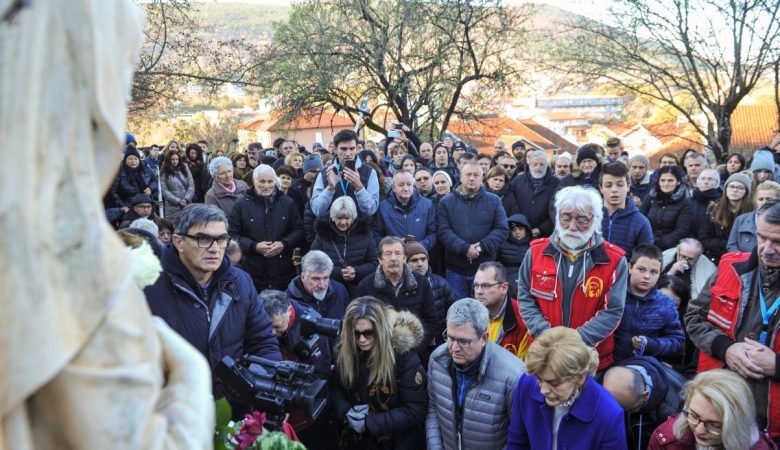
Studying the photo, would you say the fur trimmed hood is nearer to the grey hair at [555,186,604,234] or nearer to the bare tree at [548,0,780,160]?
the grey hair at [555,186,604,234]

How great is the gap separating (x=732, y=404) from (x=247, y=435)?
2196 millimetres

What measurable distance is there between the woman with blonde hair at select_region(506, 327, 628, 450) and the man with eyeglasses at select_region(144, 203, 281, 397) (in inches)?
57.6

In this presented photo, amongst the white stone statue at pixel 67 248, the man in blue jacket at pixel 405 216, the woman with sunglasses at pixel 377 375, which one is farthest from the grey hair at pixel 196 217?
the man in blue jacket at pixel 405 216

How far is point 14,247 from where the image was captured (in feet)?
3.00

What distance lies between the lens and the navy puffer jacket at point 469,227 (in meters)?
6.50

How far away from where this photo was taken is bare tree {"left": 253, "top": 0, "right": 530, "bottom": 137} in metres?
18.5

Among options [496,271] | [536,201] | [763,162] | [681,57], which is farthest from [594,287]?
[681,57]

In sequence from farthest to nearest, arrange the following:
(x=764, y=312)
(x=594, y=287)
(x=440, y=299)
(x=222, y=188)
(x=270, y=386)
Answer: (x=222, y=188), (x=440, y=299), (x=594, y=287), (x=764, y=312), (x=270, y=386)

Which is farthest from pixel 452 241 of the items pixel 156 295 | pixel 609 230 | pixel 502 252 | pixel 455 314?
pixel 156 295

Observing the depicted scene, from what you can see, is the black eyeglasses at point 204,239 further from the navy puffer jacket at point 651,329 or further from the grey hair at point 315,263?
Answer: the navy puffer jacket at point 651,329

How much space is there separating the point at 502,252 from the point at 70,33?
5.93 metres

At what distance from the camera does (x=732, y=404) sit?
3.01 meters

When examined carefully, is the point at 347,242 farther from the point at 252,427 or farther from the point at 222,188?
the point at 252,427

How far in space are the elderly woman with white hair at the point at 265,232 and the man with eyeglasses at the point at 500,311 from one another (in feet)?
8.47
